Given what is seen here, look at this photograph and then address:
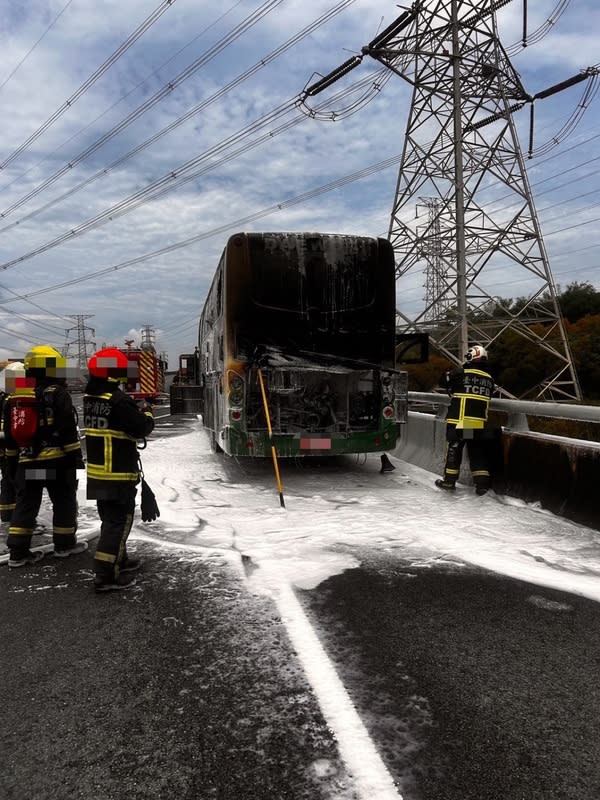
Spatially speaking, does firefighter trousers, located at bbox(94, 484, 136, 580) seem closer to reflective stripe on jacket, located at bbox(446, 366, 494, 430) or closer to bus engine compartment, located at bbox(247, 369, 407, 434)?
bus engine compartment, located at bbox(247, 369, 407, 434)

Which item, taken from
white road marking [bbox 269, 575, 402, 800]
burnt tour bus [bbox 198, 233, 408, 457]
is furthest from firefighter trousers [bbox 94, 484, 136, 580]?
burnt tour bus [bbox 198, 233, 408, 457]

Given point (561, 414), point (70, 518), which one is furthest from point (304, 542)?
point (561, 414)

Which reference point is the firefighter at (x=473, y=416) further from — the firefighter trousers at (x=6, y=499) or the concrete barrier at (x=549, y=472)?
the firefighter trousers at (x=6, y=499)

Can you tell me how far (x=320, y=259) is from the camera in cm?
791

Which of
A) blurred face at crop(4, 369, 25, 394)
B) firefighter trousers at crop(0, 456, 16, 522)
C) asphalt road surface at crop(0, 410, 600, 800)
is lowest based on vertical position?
asphalt road surface at crop(0, 410, 600, 800)

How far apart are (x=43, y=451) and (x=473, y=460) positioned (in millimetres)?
4711

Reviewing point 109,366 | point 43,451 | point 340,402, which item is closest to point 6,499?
point 43,451

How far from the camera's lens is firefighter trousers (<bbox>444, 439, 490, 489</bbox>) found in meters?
6.82

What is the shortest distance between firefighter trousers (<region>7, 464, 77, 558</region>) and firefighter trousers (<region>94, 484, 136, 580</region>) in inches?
30.2

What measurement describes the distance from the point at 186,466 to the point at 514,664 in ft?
23.5

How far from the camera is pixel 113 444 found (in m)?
4.16

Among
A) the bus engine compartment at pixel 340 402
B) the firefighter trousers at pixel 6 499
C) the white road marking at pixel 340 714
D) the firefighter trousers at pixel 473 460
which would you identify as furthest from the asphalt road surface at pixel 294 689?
the bus engine compartment at pixel 340 402

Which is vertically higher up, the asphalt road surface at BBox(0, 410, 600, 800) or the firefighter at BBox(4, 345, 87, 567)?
the firefighter at BBox(4, 345, 87, 567)

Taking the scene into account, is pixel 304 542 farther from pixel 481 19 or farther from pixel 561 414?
pixel 481 19
